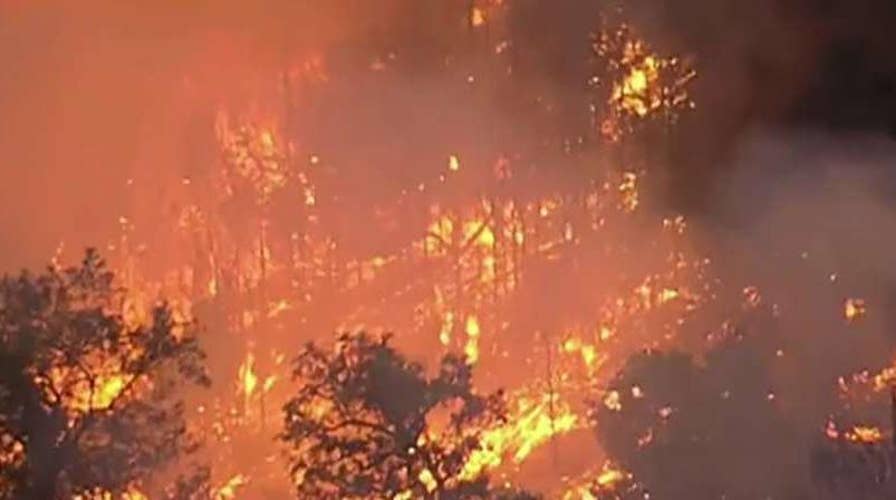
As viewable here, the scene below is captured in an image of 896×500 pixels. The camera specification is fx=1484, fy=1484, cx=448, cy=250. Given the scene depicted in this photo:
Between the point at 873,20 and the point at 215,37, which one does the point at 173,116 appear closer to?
the point at 215,37

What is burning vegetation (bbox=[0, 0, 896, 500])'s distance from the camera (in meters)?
4.55

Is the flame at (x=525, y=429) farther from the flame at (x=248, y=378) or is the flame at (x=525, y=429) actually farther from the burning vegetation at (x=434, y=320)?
the flame at (x=248, y=378)

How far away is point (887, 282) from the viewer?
527 centimetres

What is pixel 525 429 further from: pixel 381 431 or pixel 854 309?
pixel 381 431

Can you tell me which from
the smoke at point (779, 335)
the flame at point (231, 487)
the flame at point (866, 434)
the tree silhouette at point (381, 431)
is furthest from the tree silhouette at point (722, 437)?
the flame at point (231, 487)

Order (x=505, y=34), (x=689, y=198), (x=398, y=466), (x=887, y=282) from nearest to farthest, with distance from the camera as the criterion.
Answer: (x=398, y=466)
(x=887, y=282)
(x=689, y=198)
(x=505, y=34)

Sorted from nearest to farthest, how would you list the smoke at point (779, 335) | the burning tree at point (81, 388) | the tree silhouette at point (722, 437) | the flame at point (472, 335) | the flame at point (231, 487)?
the burning tree at point (81, 388)
the smoke at point (779, 335)
the tree silhouette at point (722, 437)
the flame at point (231, 487)
the flame at point (472, 335)

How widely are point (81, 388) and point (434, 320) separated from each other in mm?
4118

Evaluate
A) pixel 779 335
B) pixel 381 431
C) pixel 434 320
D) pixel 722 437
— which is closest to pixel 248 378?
pixel 434 320

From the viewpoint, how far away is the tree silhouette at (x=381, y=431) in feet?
14.9

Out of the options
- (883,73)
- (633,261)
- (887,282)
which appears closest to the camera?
(883,73)

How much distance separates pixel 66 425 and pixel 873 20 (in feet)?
9.41

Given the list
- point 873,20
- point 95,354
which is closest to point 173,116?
point 95,354

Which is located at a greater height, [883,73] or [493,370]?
[493,370]
